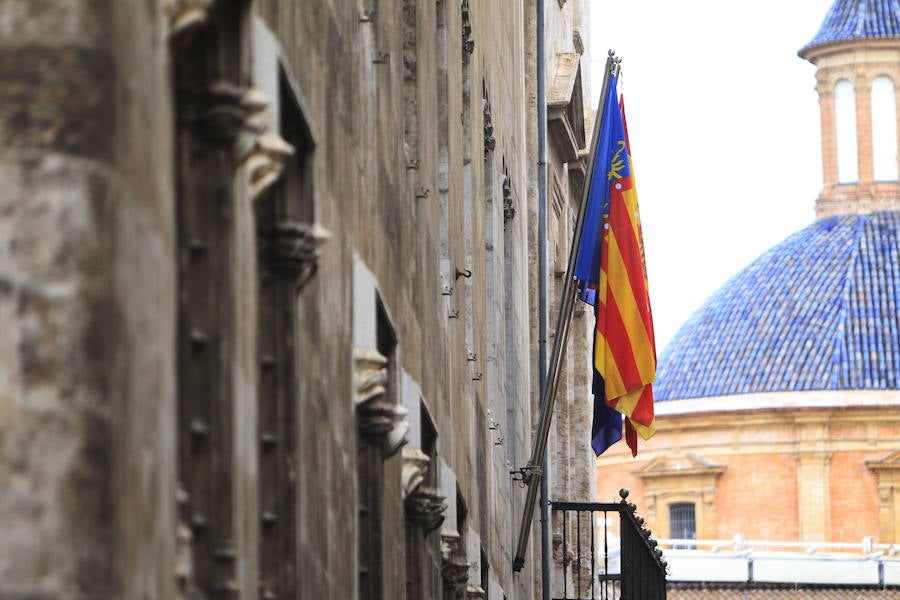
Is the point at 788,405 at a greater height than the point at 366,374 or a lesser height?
greater

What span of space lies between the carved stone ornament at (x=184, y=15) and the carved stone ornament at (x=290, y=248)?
1809mm

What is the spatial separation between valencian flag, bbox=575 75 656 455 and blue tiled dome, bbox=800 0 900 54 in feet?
196

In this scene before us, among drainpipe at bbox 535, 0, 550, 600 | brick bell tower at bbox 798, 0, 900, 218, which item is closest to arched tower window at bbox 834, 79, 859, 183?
brick bell tower at bbox 798, 0, 900, 218

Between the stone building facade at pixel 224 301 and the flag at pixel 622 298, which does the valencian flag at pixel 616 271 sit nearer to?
the flag at pixel 622 298

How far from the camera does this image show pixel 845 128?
82.9 m

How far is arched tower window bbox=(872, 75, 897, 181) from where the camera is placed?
82.3 meters

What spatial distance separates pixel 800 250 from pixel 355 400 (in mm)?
67833

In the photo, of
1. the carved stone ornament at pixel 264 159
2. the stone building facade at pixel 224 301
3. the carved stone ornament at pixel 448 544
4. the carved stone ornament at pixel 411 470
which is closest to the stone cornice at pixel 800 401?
the carved stone ornament at pixel 448 544

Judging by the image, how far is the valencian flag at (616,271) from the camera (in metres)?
21.2

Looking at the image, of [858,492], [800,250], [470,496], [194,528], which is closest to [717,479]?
[858,492]

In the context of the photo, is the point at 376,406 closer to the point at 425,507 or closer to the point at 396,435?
the point at 396,435

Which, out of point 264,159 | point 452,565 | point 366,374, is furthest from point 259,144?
point 452,565

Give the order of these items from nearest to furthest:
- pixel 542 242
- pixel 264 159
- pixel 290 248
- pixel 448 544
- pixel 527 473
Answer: pixel 264 159 < pixel 290 248 < pixel 448 544 < pixel 527 473 < pixel 542 242

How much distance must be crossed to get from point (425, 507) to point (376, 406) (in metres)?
2.52
